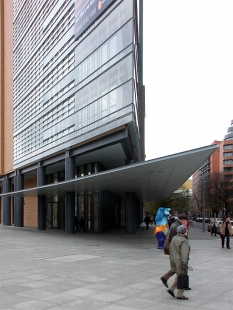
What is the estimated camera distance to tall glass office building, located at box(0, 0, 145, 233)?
24.6m

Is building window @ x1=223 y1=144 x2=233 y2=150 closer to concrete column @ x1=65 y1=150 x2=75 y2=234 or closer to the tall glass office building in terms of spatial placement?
the tall glass office building

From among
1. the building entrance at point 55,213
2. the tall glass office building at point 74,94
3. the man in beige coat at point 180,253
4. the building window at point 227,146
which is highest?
the building window at point 227,146

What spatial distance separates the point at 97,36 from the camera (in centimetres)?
2709

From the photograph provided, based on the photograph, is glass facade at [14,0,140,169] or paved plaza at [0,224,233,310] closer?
paved plaza at [0,224,233,310]

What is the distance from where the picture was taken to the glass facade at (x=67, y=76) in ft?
79.4

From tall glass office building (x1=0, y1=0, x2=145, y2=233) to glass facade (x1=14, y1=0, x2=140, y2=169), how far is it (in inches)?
2.5

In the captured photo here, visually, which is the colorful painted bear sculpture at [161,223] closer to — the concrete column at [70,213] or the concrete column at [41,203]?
the concrete column at [70,213]

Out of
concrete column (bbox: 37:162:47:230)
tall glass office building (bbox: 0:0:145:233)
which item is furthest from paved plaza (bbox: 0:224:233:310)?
concrete column (bbox: 37:162:47:230)

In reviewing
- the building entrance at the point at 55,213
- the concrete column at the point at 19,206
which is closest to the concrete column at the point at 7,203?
the concrete column at the point at 19,206

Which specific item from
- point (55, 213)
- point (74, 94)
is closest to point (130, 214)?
point (74, 94)

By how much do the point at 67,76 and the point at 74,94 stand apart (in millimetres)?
2152

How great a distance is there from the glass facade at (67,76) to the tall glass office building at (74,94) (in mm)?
63

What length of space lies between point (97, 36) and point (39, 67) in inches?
471

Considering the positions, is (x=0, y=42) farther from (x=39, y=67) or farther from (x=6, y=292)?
(x=6, y=292)
